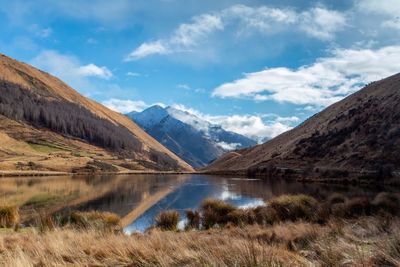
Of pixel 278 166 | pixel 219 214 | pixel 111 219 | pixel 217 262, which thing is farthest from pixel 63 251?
pixel 278 166

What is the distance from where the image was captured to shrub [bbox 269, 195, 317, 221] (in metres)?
20.5

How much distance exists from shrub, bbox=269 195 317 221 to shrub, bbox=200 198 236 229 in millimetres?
2729

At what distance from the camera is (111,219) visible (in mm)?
21609

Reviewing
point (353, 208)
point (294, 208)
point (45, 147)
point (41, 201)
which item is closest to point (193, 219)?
point (294, 208)

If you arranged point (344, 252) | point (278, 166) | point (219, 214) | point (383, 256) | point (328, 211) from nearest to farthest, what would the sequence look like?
point (383, 256)
point (344, 252)
point (328, 211)
point (219, 214)
point (278, 166)

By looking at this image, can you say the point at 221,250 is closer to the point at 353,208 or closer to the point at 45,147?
the point at 353,208

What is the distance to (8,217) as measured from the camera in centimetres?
2088

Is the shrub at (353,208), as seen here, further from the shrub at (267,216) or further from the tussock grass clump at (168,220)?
the tussock grass clump at (168,220)

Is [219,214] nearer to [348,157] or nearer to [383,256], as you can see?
[383,256]

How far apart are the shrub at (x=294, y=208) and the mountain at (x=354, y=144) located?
156ft

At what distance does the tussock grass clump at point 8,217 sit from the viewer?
66.5 feet

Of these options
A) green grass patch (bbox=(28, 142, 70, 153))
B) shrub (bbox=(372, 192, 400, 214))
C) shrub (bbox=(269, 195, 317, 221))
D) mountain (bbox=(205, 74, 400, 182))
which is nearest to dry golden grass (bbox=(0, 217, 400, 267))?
shrub (bbox=(269, 195, 317, 221))

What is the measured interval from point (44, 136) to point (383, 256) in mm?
197418

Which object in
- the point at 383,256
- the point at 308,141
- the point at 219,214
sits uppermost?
the point at 308,141
